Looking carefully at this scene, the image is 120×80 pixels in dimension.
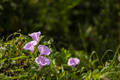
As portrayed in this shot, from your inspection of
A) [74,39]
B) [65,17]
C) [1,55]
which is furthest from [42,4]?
[1,55]

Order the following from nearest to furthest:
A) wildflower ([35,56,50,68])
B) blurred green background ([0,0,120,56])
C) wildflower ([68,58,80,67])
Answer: wildflower ([35,56,50,68])
wildflower ([68,58,80,67])
blurred green background ([0,0,120,56])

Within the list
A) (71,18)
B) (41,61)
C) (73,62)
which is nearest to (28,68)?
(41,61)

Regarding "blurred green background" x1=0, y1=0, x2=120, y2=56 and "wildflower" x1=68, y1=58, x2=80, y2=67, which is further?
"blurred green background" x1=0, y1=0, x2=120, y2=56

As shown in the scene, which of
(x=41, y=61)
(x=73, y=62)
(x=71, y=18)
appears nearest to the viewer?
(x=41, y=61)

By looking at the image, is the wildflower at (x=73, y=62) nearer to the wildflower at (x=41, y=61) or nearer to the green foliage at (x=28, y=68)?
the green foliage at (x=28, y=68)

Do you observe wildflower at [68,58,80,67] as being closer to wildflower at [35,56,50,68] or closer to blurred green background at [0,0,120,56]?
wildflower at [35,56,50,68]

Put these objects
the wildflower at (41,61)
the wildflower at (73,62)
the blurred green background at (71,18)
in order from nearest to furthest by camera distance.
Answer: the wildflower at (41,61)
the wildflower at (73,62)
the blurred green background at (71,18)

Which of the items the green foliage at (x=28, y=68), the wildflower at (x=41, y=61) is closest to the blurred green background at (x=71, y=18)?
the green foliage at (x=28, y=68)

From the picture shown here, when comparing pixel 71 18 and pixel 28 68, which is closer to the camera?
pixel 28 68

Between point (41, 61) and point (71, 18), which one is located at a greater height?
point (71, 18)

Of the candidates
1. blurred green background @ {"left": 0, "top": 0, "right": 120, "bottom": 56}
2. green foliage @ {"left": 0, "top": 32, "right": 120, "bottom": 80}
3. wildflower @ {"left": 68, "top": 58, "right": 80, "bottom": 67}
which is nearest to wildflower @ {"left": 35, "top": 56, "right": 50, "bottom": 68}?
green foliage @ {"left": 0, "top": 32, "right": 120, "bottom": 80}

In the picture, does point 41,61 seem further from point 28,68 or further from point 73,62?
point 73,62
